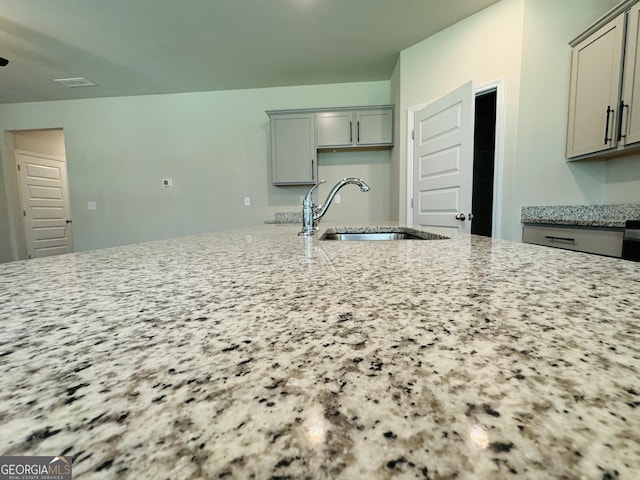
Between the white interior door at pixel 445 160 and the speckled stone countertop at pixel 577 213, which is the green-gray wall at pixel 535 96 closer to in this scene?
the speckled stone countertop at pixel 577 213

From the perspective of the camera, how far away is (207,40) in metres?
2.63

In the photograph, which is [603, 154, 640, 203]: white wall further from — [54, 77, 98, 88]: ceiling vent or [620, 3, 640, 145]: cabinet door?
[54, 77, 98, 88]: ceiling vent

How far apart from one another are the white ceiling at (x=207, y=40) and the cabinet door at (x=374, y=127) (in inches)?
18.7

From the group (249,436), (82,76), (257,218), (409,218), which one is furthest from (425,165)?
(82,76)

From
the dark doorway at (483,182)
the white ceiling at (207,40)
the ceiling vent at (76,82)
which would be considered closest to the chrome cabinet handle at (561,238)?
the dark doorway at (483,182)

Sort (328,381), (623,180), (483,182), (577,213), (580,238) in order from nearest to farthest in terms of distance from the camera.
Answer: (328,381) → (580,238) → (623,180) → (577,213) → (483,182)

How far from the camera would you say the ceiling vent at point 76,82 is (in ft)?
10.8

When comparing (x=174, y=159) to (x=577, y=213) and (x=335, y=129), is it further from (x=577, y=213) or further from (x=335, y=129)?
(x=577, y=213)

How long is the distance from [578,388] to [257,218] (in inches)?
148

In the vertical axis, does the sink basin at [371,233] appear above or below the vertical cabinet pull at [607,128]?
below

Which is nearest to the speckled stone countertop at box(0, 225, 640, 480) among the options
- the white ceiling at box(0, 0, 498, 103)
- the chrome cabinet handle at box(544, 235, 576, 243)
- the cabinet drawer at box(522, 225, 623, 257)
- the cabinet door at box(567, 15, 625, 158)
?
the cabinet drawer at box(522, 225, 623, 257)

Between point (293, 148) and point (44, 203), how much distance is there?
4.19m

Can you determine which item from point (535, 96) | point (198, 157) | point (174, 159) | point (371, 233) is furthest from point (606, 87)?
point (174, 159)

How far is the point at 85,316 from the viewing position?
1.01 feet
